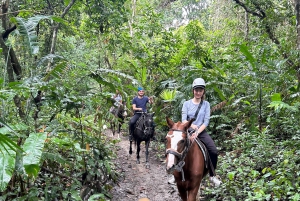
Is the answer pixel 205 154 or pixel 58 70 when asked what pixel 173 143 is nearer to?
pixel 205 154

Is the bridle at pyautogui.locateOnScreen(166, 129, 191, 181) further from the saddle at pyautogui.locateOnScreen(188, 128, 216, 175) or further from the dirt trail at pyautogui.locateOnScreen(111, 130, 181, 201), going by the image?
the dirt trail at pyautogui.locateOnScreen(111, 130, 181, 201)

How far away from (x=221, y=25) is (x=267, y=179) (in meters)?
10.0

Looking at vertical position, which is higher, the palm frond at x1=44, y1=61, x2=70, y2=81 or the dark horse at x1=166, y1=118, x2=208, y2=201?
the palm frond at x1=44, y1=61, x2=70, y2=81

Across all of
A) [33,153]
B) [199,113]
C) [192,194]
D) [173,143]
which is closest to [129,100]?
[199,113]

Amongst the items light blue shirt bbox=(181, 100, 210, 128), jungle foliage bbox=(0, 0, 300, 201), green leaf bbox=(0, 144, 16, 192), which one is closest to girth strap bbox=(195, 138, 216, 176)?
light blue shirt bbox=(181, 100, 210, 128)

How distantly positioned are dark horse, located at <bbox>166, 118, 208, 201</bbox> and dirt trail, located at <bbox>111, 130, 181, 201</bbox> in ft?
5.41

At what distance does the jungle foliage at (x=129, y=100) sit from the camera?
13.1 feet

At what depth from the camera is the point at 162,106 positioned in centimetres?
1253

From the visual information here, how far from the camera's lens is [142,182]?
734 centimetres

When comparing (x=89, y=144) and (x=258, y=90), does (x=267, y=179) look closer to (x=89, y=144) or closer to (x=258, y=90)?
(x=258, y=90)

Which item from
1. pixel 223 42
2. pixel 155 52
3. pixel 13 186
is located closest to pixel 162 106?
pixel 155 52

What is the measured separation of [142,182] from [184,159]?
3208 mm

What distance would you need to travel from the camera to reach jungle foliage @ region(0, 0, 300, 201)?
3.98m

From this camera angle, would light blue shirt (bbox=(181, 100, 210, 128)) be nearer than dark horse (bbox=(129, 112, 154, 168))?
Yes
